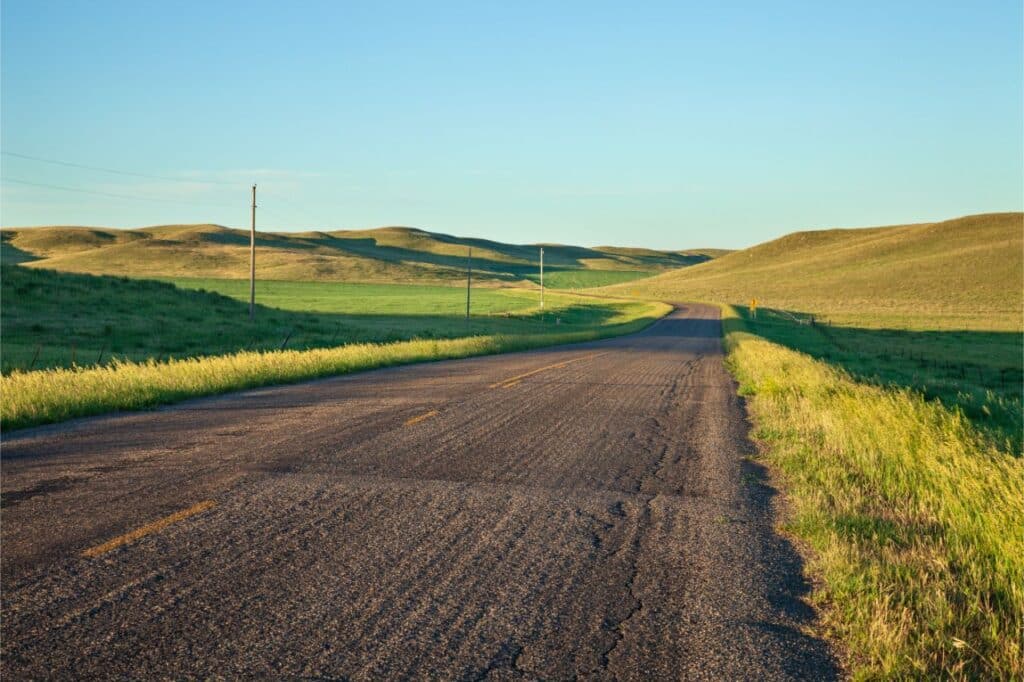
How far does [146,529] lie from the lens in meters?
6.73

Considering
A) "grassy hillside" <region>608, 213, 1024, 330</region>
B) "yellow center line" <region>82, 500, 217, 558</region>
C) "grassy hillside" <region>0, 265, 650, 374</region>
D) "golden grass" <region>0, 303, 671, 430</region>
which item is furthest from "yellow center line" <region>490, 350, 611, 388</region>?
"grassy hillside" <region>608, 213, 1024, 330</region>

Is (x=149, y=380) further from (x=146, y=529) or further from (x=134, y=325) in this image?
(x=134, y=325)

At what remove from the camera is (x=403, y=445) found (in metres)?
10.7

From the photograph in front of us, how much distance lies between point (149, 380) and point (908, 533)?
13.7m

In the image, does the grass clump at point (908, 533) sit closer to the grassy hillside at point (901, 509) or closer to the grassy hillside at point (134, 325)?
the grassy hillside at point (901, 509)

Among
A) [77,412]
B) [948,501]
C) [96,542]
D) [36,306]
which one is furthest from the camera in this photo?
[36,306]

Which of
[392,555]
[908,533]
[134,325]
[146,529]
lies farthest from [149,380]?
[134,325]

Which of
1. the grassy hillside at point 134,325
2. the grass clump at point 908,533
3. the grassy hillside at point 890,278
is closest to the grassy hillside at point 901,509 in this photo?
the grass clump at point 908,533

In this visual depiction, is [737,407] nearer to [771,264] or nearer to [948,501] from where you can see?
[948,501]

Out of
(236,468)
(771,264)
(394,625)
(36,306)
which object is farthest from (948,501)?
(771,264)

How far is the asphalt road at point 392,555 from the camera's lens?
4695 millimetres

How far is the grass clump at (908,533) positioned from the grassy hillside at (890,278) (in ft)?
185

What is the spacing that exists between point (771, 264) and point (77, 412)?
177 meters

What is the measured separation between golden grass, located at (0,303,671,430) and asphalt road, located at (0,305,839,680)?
1.31 metres
